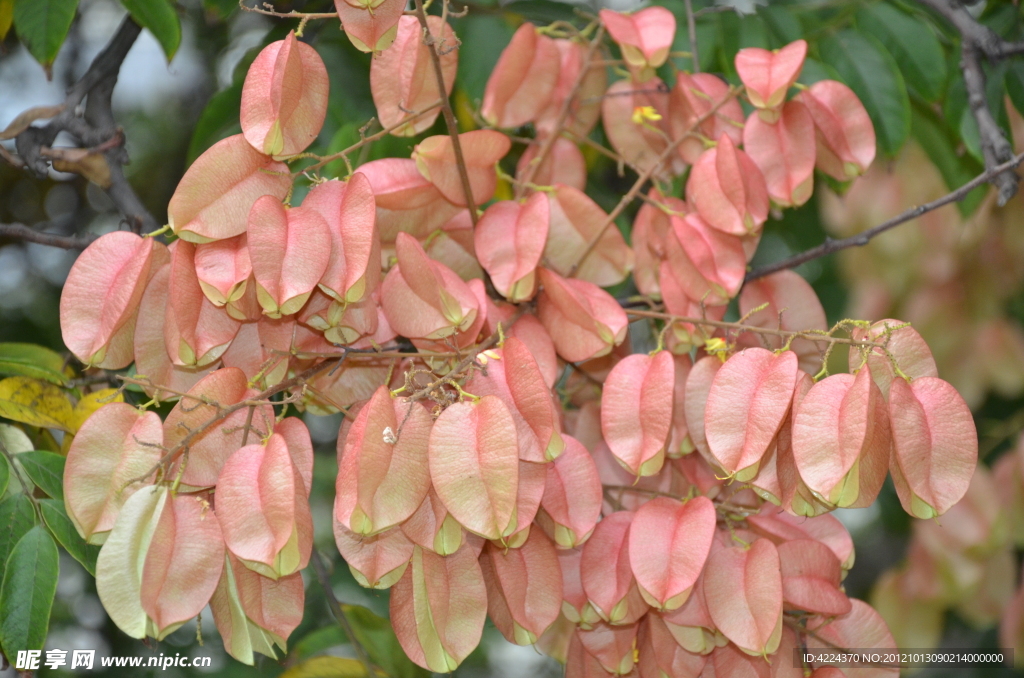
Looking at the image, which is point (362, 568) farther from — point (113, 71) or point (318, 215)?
point (113, 71)

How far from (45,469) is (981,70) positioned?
1340 millimetres

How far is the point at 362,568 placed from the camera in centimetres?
84

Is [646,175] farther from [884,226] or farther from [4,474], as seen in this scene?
[4,474]

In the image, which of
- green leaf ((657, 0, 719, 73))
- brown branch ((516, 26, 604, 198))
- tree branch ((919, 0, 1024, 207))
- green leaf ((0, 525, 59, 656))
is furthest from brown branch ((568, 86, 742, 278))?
green leaf ((0, 525, 59, 656))

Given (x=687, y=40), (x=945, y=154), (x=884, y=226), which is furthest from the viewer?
(x=945, y=154)

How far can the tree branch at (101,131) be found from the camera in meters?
1.26

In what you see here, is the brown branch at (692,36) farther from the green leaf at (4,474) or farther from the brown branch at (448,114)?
the green leaf at (4,474)

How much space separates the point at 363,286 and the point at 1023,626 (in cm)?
173

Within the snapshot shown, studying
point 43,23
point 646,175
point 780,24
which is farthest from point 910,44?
point 43,23

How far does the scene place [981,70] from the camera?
4.26ft

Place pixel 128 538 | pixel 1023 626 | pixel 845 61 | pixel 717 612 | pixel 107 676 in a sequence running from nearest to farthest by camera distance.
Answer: pixel 128 538
pixel 717 612
pixel 845 61
pixel 107 676
pixel 1023 626

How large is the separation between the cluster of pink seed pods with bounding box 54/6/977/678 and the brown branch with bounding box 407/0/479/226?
0.01m

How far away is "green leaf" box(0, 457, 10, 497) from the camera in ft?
3.15

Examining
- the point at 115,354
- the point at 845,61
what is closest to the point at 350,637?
the point at 115,354
